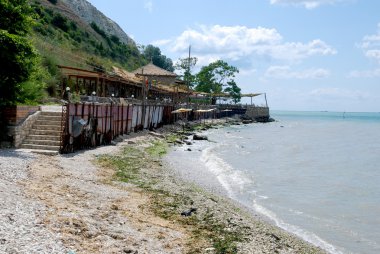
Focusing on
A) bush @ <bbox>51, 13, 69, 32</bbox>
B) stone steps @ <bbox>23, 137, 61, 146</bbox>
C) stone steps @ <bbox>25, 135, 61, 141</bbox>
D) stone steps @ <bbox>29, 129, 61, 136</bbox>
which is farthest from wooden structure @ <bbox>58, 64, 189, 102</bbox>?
bush @ <bbox>51, 13, 69, 32</bbox>

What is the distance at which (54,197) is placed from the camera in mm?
11398

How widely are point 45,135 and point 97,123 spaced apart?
5.36 meters

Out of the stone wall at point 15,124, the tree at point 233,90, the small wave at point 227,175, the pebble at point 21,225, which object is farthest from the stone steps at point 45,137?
the tree at point 233,90

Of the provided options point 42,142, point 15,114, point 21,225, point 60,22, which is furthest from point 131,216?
point 60,22

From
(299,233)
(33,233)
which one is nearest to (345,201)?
(299,233)

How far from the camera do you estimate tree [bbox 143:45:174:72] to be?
11906 centimetres

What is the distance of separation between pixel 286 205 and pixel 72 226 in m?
10.8

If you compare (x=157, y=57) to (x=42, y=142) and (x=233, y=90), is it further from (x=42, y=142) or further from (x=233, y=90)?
(x=42, y=142)

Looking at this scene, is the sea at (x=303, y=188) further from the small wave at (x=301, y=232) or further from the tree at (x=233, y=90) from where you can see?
the tree at (x=233, y=90)

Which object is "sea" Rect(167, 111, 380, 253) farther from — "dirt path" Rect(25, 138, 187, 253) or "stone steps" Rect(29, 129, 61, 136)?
"stone steps" Rect(29, 129, 61, 136)

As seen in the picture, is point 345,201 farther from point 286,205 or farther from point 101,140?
point 101,140

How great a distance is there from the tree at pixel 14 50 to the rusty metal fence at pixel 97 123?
280cm

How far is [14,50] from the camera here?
1783 cm

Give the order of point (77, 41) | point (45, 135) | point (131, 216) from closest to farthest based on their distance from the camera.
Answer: point (131, 216), point (45, 135), point (77, 41)
